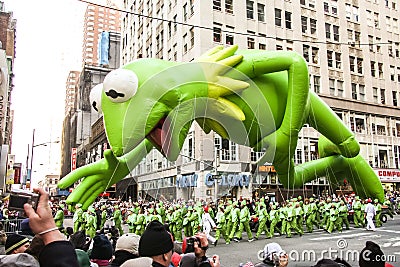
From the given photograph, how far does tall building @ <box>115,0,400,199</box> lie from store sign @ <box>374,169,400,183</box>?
73mm

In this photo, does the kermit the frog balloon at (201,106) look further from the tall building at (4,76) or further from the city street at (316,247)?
the tall building at (4,76)

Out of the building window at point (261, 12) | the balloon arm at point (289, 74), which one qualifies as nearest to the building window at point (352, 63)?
the building window at point (261, 12)

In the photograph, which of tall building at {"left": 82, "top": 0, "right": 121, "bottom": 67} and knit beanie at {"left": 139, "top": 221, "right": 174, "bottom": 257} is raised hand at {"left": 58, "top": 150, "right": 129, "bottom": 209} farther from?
tall building at {"left": 82, "top": 0, "right": 121, "bottom": 67}

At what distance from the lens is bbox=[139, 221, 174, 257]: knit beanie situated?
2287 mm

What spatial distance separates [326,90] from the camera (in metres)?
29.0

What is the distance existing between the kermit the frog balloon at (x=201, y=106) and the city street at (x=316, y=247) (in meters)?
3.63

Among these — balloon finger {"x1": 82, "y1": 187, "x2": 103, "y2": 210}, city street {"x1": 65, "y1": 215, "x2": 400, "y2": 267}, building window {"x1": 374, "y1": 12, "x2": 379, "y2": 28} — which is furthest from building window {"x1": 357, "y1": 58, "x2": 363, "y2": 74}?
balloon finger {"x1": 82, "y1": 187, "x2": 103, "y2": 210}

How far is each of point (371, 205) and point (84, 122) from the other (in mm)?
52384

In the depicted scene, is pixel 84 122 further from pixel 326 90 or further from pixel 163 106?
pixel 163 106

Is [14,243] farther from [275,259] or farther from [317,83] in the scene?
[317,83]

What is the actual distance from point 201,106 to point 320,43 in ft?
71.7

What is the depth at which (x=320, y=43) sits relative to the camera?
25047mm

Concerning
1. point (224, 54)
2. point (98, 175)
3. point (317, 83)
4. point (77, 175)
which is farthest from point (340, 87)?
point (77, 175)

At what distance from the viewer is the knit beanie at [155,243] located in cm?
229
